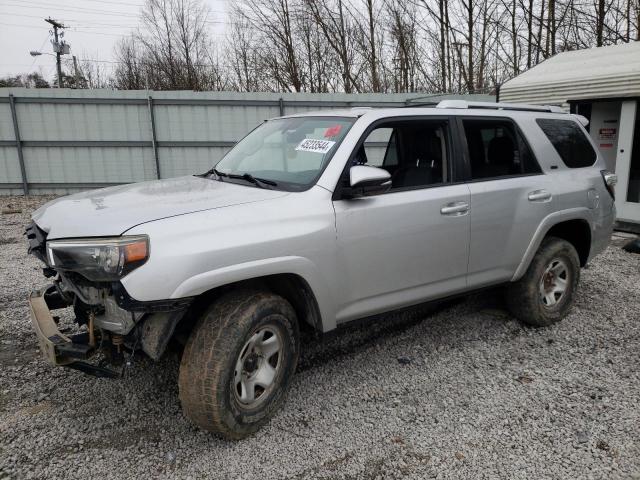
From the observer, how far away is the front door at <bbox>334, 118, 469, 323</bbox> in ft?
10.4

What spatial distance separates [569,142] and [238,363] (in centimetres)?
364

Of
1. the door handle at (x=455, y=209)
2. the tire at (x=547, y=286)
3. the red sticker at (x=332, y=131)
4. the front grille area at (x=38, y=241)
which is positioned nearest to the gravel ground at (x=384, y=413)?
the tire at (x=547, y=286)

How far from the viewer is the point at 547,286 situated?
179 inches

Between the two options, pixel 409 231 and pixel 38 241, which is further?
pixel 409 231

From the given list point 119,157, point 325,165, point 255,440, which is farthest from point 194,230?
point 119,157

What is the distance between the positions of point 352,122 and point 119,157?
37.4 ft

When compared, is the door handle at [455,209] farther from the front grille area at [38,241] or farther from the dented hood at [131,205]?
the front grille area at [38,241]

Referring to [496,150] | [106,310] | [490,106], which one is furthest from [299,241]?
[490,106]

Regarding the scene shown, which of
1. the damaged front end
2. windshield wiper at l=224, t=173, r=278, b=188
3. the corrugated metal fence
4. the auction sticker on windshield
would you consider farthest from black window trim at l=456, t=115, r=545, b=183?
the corrugated metal fence

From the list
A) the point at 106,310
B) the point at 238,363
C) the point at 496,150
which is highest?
the point at 496,150

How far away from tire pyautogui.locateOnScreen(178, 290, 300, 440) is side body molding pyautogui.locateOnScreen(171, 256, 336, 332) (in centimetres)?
19

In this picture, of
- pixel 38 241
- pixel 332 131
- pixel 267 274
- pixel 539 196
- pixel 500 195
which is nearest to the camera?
pixel 267 274

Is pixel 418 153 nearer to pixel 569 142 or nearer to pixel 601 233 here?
pixel 569 142

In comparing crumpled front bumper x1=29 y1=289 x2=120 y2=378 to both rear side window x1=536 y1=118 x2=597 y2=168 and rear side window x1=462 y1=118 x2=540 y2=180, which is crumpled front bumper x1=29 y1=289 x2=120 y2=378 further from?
rear side window x1=536 y1=118 x2=597 y2=168
